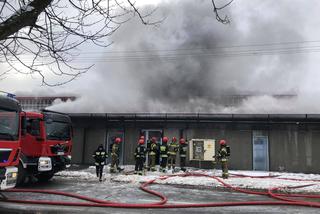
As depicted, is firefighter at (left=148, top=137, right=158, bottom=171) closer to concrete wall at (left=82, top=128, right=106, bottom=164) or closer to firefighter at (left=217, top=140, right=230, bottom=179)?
firefighter at (left=217, top=140, right=230, bottom=179)

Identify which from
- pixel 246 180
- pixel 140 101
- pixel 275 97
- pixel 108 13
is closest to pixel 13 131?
pixel 108 13

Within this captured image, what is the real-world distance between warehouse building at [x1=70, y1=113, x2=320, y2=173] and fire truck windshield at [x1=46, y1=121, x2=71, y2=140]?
636 centimetres

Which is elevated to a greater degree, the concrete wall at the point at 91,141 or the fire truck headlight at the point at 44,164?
the concrete wall at the point at 91,141

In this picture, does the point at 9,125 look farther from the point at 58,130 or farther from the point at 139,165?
the point at 139,165

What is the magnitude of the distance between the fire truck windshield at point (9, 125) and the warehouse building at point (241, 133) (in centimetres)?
1035

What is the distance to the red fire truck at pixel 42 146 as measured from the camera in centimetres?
1042

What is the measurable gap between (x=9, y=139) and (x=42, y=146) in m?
2.93

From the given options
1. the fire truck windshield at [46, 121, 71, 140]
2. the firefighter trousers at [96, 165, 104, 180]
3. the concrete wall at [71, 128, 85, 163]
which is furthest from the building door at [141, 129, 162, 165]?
the fire truck windshield at [46, 121, 71, 140]

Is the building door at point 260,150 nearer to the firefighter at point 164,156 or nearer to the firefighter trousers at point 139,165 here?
the firefighter at point 164,156

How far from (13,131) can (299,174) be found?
1307 centimetres

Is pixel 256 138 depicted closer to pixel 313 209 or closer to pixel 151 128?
pixel 151 128

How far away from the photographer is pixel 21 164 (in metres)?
10.2

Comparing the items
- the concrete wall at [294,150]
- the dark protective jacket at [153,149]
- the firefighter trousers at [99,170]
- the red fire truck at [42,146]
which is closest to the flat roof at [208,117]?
the concrete wall at [294,150]

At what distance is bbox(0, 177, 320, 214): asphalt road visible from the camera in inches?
298
